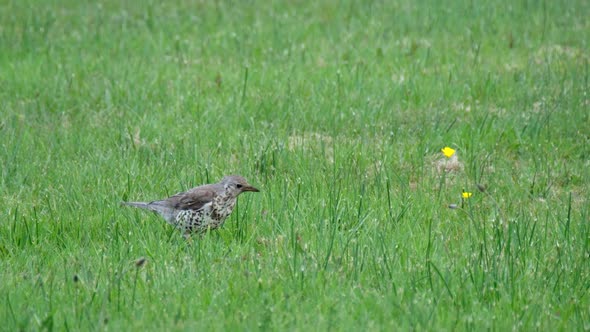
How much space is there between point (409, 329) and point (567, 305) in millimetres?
1037

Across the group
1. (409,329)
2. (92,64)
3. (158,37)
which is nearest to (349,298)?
(409,329)

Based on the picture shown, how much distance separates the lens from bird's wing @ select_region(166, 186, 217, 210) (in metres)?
6.80

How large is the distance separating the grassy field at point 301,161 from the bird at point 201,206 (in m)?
0.13

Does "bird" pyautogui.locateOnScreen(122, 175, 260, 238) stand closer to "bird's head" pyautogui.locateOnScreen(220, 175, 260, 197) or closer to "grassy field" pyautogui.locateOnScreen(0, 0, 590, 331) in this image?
"bird's head" pyautogui.locateOnScreen(220, 175, 260, 197)

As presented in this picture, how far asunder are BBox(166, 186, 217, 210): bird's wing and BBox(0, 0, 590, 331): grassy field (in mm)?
227

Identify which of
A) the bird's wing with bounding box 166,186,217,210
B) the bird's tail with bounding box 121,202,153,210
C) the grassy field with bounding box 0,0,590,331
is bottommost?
the grassy field with bounding box 0,0,590,331

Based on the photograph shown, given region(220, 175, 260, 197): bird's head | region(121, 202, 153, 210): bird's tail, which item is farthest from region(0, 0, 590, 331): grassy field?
region(220, 175, 260, 197): bird's head

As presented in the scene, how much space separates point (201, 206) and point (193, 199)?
0.13 metres

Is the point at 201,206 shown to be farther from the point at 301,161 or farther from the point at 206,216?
the point at 301,161

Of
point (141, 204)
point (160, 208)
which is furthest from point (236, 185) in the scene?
point (141, 204)

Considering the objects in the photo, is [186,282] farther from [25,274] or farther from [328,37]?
[328,37]

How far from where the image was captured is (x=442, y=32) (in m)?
12.0

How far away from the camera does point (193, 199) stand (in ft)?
22.6

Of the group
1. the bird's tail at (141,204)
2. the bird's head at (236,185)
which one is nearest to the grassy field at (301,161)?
the bird's tail at (141,204)
